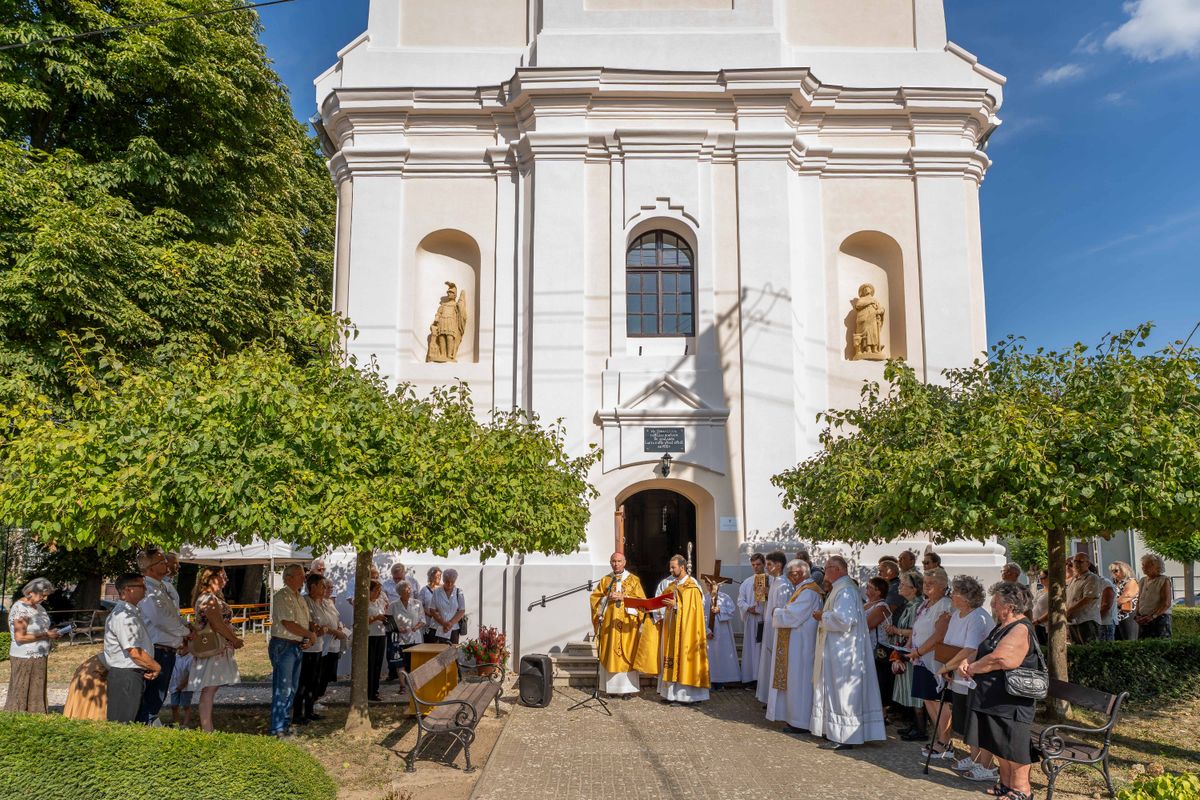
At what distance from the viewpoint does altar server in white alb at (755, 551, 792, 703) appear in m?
10.3

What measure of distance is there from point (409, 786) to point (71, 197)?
12.4 m

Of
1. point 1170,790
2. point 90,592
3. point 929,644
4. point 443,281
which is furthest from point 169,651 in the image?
point 90,592

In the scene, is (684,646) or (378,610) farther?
(378,610)

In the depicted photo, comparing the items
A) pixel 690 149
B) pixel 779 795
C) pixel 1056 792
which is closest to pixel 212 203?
pixel 690 149


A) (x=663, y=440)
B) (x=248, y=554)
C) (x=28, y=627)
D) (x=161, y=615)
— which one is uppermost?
(x=663, y=440)

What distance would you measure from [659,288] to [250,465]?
32.2 feet

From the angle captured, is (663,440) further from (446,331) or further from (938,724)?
(938,724)

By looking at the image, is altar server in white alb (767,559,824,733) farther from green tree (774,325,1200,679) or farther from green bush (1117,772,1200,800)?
green bush (1117,772,1200,800)

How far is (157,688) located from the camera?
7.73m

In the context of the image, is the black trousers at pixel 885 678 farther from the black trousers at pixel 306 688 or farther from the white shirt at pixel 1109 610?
the black trousers at pixel 306 688

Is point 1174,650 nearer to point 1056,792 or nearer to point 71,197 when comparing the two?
point 1056,792

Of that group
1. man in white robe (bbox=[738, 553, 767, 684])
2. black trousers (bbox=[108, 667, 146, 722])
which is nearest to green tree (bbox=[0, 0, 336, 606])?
black trousers (bbox=[108, 667, 146, 722])

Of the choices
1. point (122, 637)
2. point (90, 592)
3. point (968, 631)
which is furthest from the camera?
point (90, 592)

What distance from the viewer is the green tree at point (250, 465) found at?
670 cm
